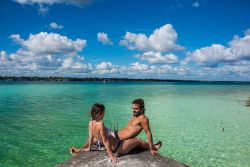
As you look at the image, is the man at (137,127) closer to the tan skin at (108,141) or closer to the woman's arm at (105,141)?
the tan skin at (108,141)

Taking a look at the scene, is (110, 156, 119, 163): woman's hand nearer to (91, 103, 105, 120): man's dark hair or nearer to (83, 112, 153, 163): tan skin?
(83, 112, 153, 163): tan skin

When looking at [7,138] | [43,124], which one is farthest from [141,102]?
[43,124]

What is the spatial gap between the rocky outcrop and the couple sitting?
0.69 ft

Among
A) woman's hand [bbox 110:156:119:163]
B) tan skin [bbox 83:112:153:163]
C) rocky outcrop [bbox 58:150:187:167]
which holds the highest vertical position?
tan skin [bbox 83:112:153:163]

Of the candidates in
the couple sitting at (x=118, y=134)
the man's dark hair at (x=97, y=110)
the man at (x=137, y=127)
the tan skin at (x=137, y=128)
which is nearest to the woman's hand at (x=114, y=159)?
the couple sitting at (x=118, y=134)

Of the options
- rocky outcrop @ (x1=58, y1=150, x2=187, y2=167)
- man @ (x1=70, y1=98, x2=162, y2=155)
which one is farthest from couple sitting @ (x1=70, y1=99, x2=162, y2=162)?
rocky outcrop @ (x1=58, y1=150, x2=187, y2=167)

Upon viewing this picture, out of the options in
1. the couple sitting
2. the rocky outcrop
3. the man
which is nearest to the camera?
the rocky outcrop

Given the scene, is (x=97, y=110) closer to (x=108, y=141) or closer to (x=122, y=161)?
(x=108, y=141)

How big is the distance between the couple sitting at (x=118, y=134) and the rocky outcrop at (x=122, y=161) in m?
0.21

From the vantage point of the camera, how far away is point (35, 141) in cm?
1705

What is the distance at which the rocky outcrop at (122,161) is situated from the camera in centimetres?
768

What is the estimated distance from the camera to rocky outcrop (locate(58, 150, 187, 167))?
25.2 feet

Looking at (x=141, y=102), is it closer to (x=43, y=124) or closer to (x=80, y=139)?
(x=80, y=139)

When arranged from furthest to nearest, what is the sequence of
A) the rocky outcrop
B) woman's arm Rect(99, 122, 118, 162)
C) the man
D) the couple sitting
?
the man
the couple sitting
woman's arm Rect(99, 122, 118, 162)
the rocky outcrop
